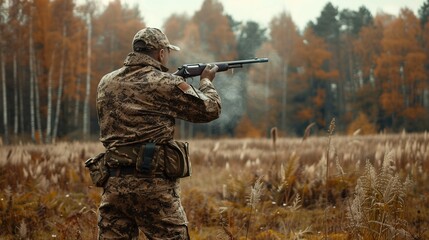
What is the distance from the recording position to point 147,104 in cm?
372

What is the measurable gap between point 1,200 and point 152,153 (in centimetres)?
376

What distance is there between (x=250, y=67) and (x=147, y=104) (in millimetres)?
38559

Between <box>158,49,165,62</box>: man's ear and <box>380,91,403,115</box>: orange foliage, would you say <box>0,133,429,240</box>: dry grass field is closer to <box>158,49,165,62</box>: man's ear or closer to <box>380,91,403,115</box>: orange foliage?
<box>158,49,165,62</box>: man's ear

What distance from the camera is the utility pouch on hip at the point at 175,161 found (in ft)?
12.0

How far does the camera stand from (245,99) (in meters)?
39.3

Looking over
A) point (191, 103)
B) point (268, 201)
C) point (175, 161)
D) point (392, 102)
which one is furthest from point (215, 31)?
point (175, 161)

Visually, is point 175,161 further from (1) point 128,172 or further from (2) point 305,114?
(2) point 305,114

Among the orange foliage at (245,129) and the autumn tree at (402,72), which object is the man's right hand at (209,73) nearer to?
the orange foliage at (245,129)

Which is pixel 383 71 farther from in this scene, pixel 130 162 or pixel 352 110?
pixel 130 162

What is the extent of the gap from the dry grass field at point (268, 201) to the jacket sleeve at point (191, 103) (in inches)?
28.5

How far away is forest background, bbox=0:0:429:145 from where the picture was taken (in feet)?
92.3

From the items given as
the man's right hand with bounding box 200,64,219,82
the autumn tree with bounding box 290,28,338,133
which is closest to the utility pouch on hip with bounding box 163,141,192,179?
the man's right hand with bounding box 200,64,219,82

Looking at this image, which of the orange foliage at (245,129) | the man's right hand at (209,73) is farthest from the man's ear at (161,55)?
the orange foliage at (245,129)

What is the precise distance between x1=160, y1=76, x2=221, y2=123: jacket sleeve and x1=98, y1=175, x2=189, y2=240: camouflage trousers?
0.55m
